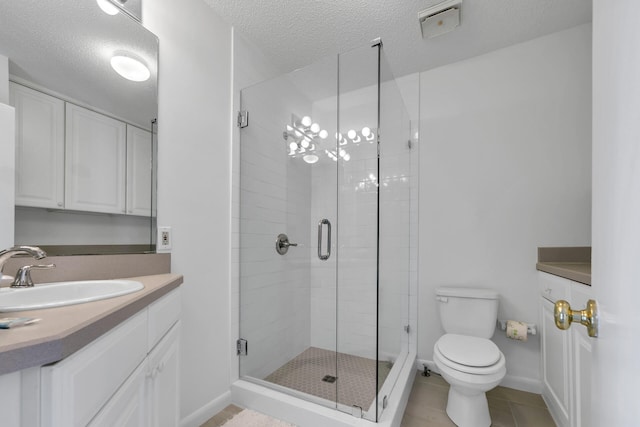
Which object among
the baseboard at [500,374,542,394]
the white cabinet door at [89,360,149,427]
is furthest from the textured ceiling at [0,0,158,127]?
the baseboard at [500,374,542,394]

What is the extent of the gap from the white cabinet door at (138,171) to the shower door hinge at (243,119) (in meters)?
0.69

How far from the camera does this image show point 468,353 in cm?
168

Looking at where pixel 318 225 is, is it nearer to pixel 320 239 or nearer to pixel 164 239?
pixel 320 239

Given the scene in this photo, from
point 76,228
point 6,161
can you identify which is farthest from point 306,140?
point 6,161

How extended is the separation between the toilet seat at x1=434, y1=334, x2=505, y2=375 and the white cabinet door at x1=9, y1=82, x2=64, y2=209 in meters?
2.06

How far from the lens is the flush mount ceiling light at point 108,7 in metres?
1.31

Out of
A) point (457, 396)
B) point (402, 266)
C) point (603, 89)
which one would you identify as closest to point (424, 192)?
point (402, 266)

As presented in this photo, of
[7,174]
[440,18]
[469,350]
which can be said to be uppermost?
[440,18]

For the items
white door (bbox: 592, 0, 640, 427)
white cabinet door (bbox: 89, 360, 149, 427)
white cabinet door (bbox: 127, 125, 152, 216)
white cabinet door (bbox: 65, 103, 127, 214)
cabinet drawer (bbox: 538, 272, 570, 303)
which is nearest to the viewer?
white door (bbox: 592, 0, 640, 427)

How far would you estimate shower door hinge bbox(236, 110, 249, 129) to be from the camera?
2.06 m

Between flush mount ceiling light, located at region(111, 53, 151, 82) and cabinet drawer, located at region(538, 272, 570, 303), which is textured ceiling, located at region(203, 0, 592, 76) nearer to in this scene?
flush mount ceiling light, located at region(111, 53, 151, 82)

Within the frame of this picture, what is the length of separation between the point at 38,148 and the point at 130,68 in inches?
23.1

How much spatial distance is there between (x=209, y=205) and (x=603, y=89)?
179 cm

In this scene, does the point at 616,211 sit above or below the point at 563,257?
above
